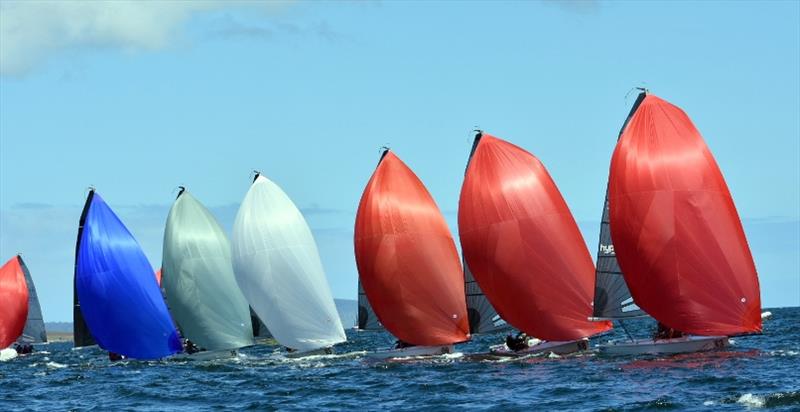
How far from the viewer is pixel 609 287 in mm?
48812

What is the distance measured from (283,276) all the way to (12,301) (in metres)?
35.2

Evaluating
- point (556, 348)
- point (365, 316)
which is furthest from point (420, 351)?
point (556, 348)

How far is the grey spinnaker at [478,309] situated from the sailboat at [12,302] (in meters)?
42.9

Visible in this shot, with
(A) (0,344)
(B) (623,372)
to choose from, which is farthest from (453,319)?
(A) (0,344)

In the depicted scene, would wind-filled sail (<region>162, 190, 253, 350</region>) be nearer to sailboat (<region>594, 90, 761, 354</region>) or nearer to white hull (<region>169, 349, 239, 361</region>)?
white hull (<region>169, 349, 239, 361</region>)

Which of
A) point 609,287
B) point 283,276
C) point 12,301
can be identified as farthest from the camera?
point 12,301

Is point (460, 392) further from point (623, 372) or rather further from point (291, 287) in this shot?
point (291, 287)

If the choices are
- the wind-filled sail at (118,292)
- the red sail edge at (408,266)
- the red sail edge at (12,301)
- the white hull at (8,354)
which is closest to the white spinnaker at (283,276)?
the wind-filled sail at (118,292)

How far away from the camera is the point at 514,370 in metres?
47.5

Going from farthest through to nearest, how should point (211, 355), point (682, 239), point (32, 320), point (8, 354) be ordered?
point (32, 320) → point (8, 354) → point (211, 355) → point (682, 239)

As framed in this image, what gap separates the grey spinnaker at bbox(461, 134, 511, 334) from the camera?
5322 centimetres

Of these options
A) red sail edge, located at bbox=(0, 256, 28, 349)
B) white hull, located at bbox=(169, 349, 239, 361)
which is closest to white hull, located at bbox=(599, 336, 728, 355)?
white hull, located at bbox=(169, 349, 239, 361)

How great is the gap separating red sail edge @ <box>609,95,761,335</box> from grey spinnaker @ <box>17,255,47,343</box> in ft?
175

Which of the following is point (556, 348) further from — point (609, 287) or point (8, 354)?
point (8, 354)
